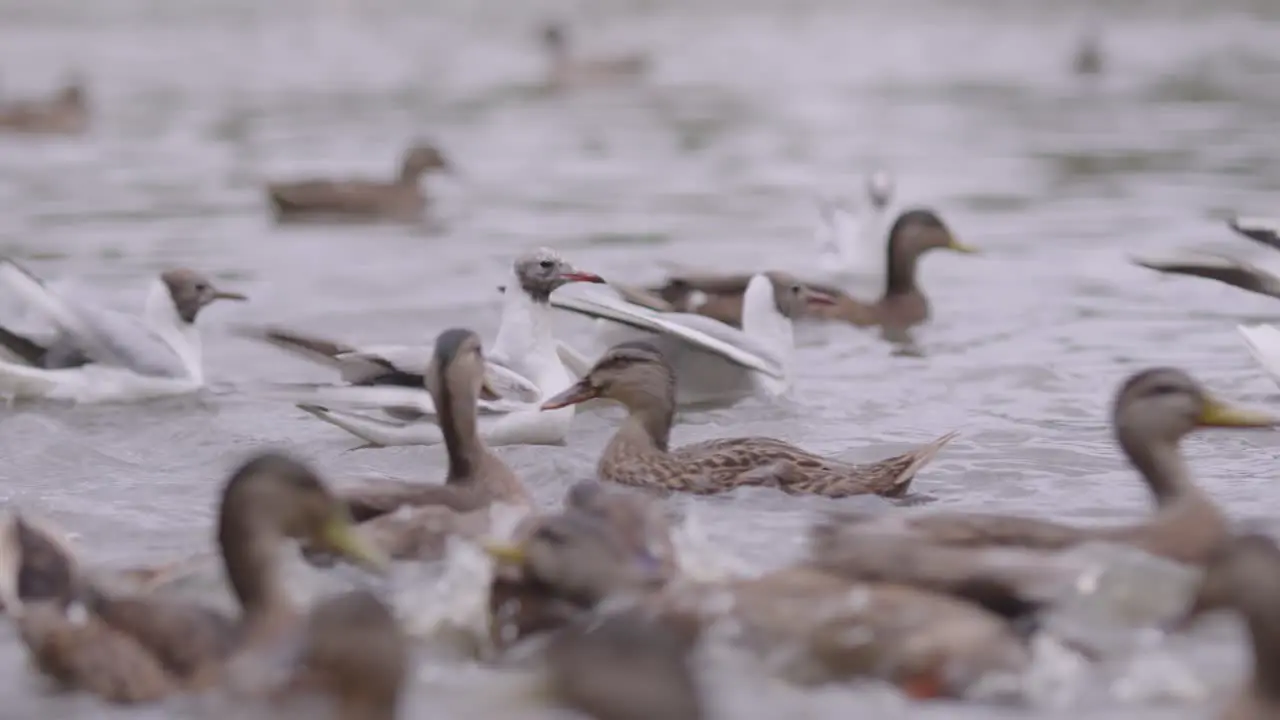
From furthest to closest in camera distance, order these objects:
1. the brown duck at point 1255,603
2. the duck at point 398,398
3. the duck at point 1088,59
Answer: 1. the duck at point 1088,59
2. the duck at point 398,398
3. the brown duck at point 1255,603

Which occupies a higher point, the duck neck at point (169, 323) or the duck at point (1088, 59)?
the duck neck at point (169, 323)

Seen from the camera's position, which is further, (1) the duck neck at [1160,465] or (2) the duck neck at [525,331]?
(2) the duck neck at [525,331]

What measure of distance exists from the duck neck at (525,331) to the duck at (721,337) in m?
0.11

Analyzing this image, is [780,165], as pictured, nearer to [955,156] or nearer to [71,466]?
[955,156]

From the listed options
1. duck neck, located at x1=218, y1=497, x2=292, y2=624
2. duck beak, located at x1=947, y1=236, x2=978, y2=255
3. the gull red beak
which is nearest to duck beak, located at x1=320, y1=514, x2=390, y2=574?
duck neck, located at x1=218, y1=497, x2=292, y2=624

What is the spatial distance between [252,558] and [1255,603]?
2.94 meters

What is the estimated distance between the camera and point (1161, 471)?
819 centimetres

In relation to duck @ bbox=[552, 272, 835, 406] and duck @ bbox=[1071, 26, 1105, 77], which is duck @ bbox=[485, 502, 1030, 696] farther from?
duck @ bbox=[1071, 26, 1105, 77]

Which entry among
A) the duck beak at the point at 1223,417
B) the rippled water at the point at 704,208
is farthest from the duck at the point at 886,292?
the duck beak at the point at 1223,417

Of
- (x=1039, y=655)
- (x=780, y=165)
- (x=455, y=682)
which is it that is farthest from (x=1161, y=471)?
(x=780, y=165)

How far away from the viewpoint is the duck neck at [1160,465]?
A: 8117 mm

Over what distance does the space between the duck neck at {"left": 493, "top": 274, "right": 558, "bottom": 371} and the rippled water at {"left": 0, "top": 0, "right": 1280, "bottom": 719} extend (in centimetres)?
45

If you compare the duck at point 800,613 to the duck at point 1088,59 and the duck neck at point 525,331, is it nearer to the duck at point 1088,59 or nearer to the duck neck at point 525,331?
the duck neck at point 525,331

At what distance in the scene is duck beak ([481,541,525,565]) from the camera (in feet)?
23.5
